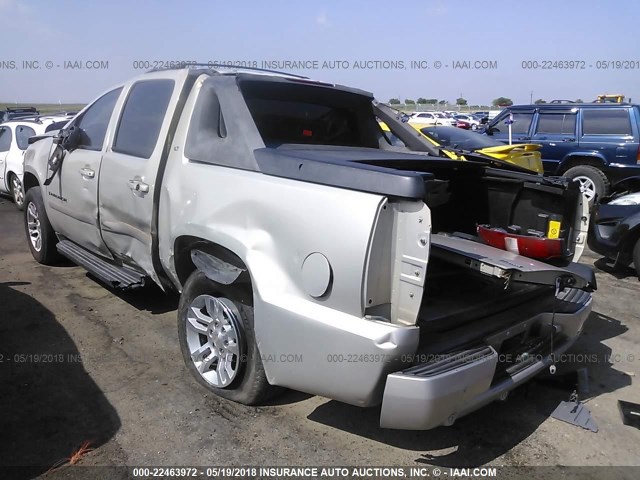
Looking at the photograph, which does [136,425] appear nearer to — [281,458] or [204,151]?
[281,458]

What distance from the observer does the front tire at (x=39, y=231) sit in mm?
5609

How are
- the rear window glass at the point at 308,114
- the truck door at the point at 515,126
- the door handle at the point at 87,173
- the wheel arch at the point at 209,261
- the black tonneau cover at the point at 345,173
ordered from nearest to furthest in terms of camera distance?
the black tonneau cover at the point at 345,173 < the wheel arch at the point at 209,261 < the rear window glass at the point at 308,114 < the door handle at the point at 87,173 < the truck door at the point at 515,126

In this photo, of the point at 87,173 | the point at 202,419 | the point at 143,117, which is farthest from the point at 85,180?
the point at 202,419

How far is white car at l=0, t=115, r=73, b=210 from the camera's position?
9329mm

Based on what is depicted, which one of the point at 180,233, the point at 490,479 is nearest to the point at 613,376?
the point at 490,479

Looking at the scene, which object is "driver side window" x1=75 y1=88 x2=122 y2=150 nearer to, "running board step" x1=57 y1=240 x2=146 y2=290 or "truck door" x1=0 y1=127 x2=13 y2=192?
"running board step" x1=57 y1=240 x2=146 y2=290

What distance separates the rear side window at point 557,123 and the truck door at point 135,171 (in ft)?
30.2

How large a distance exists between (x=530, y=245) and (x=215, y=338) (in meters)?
2.01

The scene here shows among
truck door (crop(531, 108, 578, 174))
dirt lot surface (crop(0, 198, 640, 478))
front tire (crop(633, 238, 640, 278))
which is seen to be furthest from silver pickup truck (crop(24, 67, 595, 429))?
truck door (crop(531, 108, 578, 174))

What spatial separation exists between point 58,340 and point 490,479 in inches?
127

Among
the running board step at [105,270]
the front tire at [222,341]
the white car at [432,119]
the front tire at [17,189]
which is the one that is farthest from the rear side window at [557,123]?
the white car at [432,119]

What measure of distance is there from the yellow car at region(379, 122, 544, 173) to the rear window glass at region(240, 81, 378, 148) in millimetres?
4073

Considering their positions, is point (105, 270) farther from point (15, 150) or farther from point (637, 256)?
point (15, 150)

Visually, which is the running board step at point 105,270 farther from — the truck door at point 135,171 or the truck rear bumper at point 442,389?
the truck rear bumper at point 442,389
